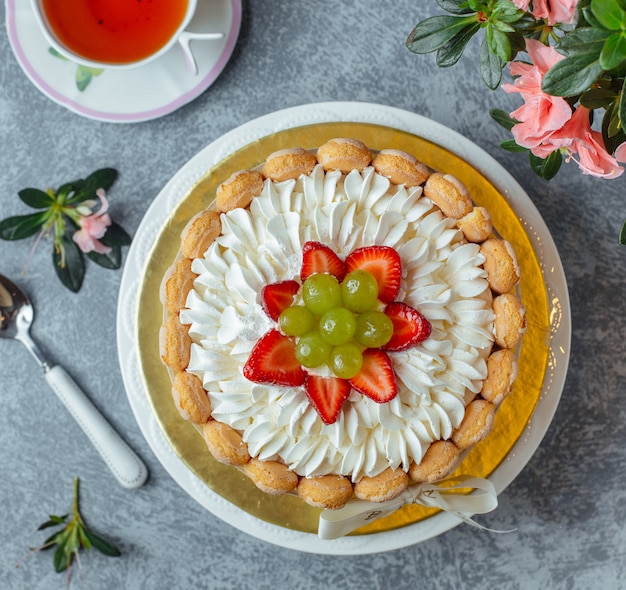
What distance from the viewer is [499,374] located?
1.38 meters

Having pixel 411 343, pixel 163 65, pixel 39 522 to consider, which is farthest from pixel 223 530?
pixel 163 65

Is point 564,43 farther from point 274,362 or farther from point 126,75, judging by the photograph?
point 126,75

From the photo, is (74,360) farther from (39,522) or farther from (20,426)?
(39,522)

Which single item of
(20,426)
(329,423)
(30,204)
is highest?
(30,204)

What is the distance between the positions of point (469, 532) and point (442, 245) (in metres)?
0.80

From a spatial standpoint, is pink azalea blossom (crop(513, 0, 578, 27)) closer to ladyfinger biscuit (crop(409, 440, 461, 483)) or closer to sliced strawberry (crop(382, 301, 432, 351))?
sliced strawberry (crop(382, 301, 432, 351))

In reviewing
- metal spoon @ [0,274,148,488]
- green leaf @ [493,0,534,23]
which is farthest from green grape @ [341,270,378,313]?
metal spoon @ [0,274,148,488]

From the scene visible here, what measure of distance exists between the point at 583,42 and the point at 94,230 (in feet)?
3.84

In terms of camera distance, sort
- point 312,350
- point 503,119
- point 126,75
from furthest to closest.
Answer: point 126,75 < point 503,119 < point 312,350

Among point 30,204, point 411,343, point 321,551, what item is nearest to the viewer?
point 411,343

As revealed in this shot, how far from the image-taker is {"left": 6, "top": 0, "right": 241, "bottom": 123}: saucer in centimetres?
168

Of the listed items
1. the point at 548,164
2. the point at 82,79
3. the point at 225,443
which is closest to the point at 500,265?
the point at 548,164

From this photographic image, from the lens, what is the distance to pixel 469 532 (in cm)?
178

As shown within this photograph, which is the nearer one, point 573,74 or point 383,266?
point 573,74
